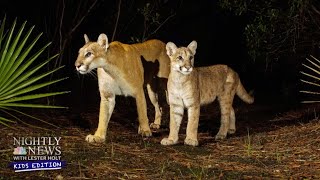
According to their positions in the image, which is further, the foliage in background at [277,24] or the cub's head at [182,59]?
the foliage in background at [277,24]

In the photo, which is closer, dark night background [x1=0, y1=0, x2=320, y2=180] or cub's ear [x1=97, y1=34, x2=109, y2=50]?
dark night background [x1=0, y1=0, x2=320, y2=180]

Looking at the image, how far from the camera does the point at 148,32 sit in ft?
42.4

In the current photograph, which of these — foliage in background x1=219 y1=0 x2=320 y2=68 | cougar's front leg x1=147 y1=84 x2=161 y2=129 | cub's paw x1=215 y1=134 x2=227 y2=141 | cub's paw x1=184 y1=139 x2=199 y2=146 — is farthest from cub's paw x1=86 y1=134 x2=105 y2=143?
foliage in background x1=219 y1=0 x2=320 y2=68

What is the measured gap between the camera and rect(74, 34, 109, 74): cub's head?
660 centimetres

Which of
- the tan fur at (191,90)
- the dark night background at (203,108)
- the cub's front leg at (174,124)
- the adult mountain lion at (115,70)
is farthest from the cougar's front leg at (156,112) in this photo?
the cub's front leg at (174,124)

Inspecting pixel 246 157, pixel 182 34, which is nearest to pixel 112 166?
Answer: pixel 246 157

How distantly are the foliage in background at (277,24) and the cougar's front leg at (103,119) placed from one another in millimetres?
3242

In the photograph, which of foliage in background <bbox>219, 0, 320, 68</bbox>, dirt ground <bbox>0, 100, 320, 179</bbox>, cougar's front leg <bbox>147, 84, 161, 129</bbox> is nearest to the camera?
dirt ground <bbox>0, 100, 320, 179</bbox>

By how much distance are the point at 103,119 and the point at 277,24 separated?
4.10 metres

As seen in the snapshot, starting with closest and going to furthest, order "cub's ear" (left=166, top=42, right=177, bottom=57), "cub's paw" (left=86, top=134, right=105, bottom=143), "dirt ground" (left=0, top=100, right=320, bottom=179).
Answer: "dirt ground" (left=0, top=100, right=320, bottom=179)
"cub's paw" (left=86, top=134, right=105, bottom=143)
"cub's ear" (left=166, top=42, right=177, bottom=57)

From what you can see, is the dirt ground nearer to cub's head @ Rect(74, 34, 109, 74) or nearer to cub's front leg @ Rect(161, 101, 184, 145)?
cub's front leg @ Rect(161, 101, 184, 145)

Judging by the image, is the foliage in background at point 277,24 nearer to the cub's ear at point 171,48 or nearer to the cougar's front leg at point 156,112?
the cougar's front leg at point 156,112

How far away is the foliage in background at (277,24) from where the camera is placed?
30.3 ft

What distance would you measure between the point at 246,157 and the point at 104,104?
2267 millimetres
